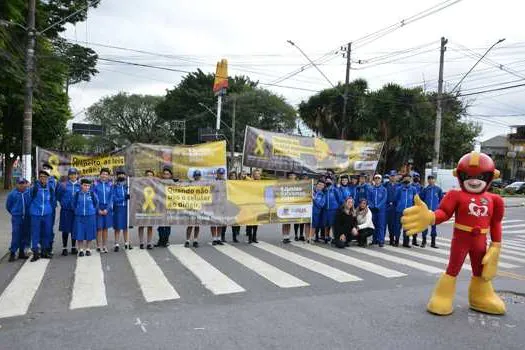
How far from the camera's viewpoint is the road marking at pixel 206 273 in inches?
272

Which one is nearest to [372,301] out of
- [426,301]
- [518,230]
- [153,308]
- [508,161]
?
[426,301]

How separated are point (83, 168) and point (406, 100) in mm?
24215

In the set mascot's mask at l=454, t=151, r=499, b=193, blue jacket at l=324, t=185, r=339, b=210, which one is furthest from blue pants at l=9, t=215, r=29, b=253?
mascot's mask at l=454, t=151, r=499, b=193

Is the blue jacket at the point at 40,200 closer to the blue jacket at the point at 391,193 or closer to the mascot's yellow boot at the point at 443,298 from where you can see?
the mascot's yellow boot at the point at 443,298

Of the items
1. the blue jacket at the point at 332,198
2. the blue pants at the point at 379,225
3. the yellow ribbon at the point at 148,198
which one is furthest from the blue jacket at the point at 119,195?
the blue pants at the point at 379,225

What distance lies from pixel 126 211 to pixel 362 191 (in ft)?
18.0

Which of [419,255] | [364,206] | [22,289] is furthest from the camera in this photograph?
[364,206]

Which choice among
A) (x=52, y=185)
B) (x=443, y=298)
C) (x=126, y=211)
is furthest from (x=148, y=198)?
(x=443, y=298)

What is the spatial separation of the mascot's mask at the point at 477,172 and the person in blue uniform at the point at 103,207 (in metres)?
6.50

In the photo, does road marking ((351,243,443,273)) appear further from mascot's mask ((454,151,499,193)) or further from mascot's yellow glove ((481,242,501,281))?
mascot's mask ((454,151,499,193))

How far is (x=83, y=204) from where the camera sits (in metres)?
9.18

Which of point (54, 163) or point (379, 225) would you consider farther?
point (379, 225)

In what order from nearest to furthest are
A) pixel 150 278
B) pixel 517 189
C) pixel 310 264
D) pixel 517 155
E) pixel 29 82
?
pixel 150 278, pixel 310 264, pixel 29 82, pixel 517 189, pixel 517 155

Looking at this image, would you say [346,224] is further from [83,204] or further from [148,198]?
[83,204]
